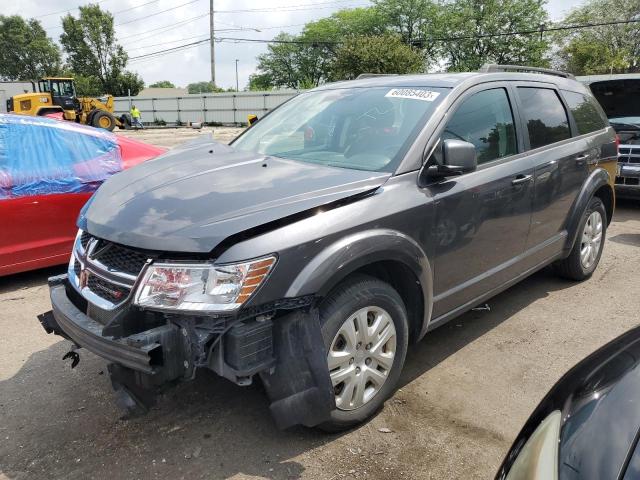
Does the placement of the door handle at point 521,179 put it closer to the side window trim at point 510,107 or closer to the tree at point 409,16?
the side window trim at point 510,107

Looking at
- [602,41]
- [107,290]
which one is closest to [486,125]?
[107,290]

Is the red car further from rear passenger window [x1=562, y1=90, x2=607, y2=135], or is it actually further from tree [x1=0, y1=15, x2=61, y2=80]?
tree [x1=0, y1=15, x2=61, y2=80]

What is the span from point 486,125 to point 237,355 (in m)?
2.34

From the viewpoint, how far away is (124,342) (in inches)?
89.0

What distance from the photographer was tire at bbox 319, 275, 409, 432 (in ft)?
8.38

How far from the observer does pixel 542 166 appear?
393 centimetres

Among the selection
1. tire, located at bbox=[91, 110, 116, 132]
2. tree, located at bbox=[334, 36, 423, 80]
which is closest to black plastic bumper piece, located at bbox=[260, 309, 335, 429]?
tire, located at bbox=[91, 110, 116, 132]

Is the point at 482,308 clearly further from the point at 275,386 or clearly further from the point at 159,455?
the point at 159,455

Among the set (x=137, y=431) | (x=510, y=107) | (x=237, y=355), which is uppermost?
(x=510, y=107)

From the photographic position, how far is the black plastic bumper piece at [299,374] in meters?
2.37

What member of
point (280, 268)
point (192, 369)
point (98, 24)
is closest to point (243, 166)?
point (280, 268)

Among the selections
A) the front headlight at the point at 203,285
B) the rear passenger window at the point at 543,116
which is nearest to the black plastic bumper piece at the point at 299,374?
the front headlight at the point at 203,285

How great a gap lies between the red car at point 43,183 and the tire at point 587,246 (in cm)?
447

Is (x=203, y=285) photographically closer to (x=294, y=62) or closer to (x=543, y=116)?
(x=543, y=116)
